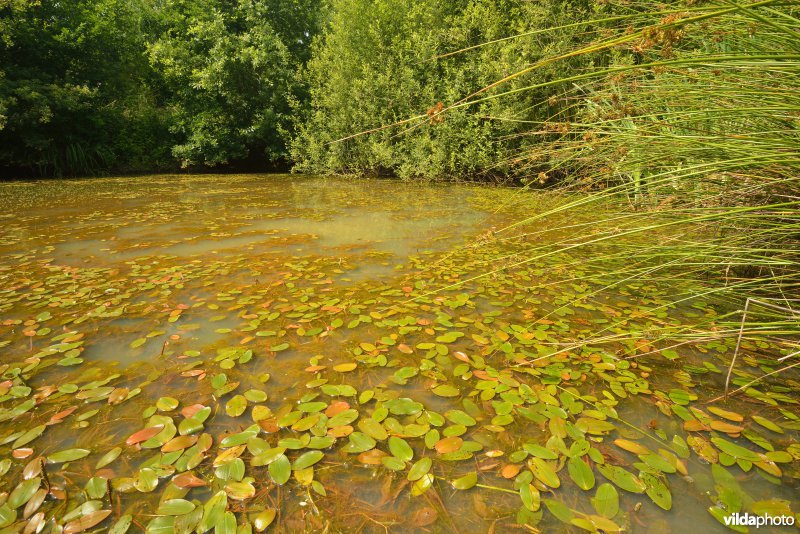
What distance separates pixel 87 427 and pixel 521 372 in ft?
5.74

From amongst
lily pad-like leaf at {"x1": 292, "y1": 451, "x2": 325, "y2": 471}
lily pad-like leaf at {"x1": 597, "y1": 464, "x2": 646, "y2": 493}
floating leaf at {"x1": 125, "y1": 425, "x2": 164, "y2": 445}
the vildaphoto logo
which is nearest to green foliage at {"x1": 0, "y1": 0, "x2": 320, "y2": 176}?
floating leaf at {"x1": 125, "y1": 425, "x2": 164, "y2": 445}

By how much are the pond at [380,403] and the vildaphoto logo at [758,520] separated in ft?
0.06

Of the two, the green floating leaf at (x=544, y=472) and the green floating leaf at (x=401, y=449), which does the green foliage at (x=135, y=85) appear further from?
the green floating leaf at (x=544, y=472)

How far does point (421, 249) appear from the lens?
3490 mm

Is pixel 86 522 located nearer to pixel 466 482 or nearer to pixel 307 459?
pixel 307 459

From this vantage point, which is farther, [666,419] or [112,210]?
[112,210]

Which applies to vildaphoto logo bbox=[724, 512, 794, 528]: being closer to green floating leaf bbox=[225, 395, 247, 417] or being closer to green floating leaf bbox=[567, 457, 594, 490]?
green floating leaf bbox=[567, 457, 594, 490]

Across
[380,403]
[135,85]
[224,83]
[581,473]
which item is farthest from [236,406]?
[135,85]

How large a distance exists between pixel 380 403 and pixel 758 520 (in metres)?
1.18

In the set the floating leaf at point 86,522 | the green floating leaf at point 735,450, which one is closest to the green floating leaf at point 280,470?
the floating leaf at point 86,522

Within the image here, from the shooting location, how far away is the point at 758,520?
1013mm

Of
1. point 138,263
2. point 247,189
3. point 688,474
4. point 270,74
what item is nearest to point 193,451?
point 688,474

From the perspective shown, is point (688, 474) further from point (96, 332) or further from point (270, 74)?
point (270, 74)

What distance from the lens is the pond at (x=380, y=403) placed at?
1062 millimetres
